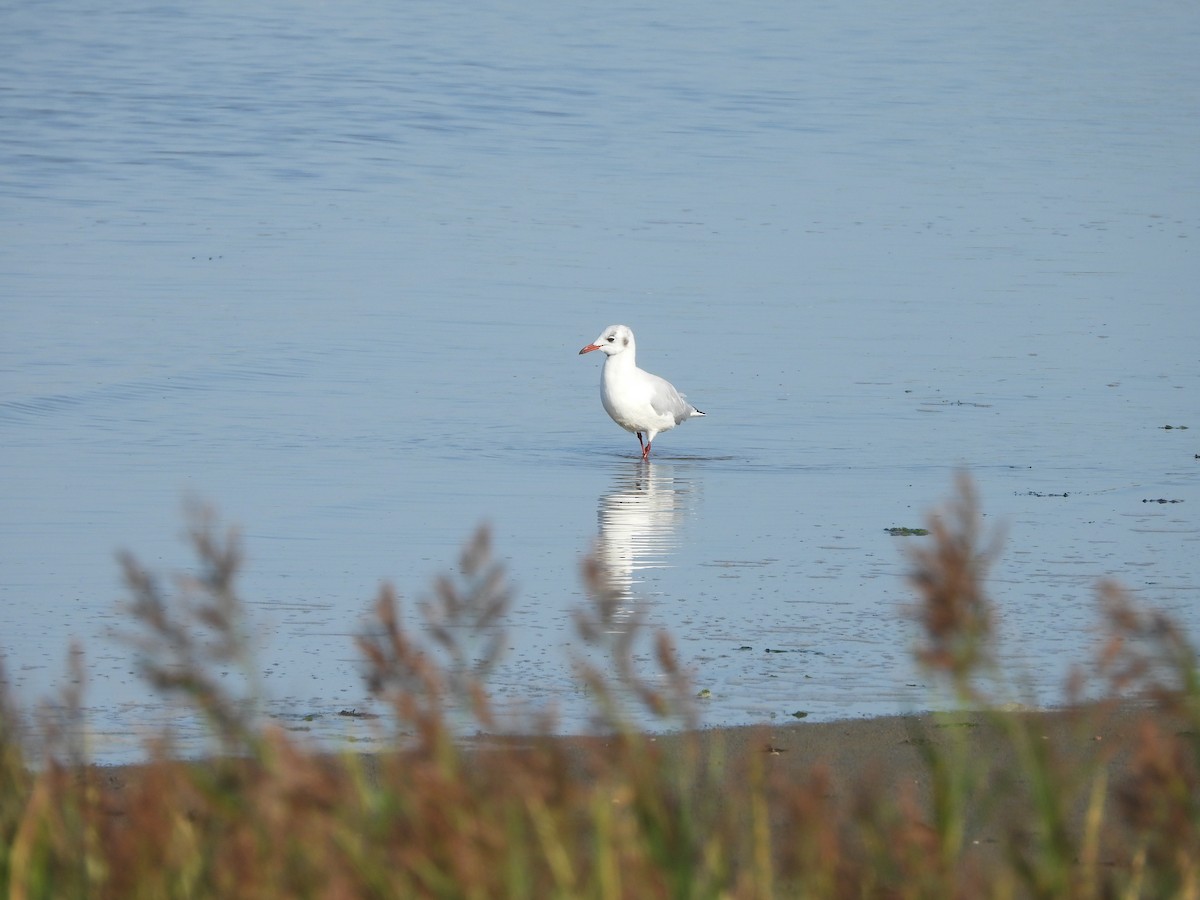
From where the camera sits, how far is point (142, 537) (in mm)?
9547

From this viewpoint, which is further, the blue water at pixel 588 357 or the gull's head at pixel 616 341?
the gull's head at pixel 616 341

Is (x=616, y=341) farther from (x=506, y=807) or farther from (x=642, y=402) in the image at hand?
(x=506, y=807)

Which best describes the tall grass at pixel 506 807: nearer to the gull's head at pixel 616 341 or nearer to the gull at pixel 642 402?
the gull at pixel 642 402

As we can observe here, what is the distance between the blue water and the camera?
835 cm

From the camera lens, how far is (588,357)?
1589 centimetres

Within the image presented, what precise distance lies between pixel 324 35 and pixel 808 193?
22297 millimetres

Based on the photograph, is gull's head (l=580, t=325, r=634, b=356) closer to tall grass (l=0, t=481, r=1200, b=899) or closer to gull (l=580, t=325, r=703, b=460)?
gull (l=580, t=325, r=703, b=460)

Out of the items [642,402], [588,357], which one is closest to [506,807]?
[642,402]

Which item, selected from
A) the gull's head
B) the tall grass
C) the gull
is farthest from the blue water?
the tall grass

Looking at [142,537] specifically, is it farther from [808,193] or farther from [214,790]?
[808,193]

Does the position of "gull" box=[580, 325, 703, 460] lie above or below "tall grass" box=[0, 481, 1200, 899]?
above

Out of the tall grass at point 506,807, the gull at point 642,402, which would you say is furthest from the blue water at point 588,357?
the tall grass at point 506,807

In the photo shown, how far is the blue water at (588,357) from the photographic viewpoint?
8.35m

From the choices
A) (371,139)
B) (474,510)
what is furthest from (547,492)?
(371,139)
